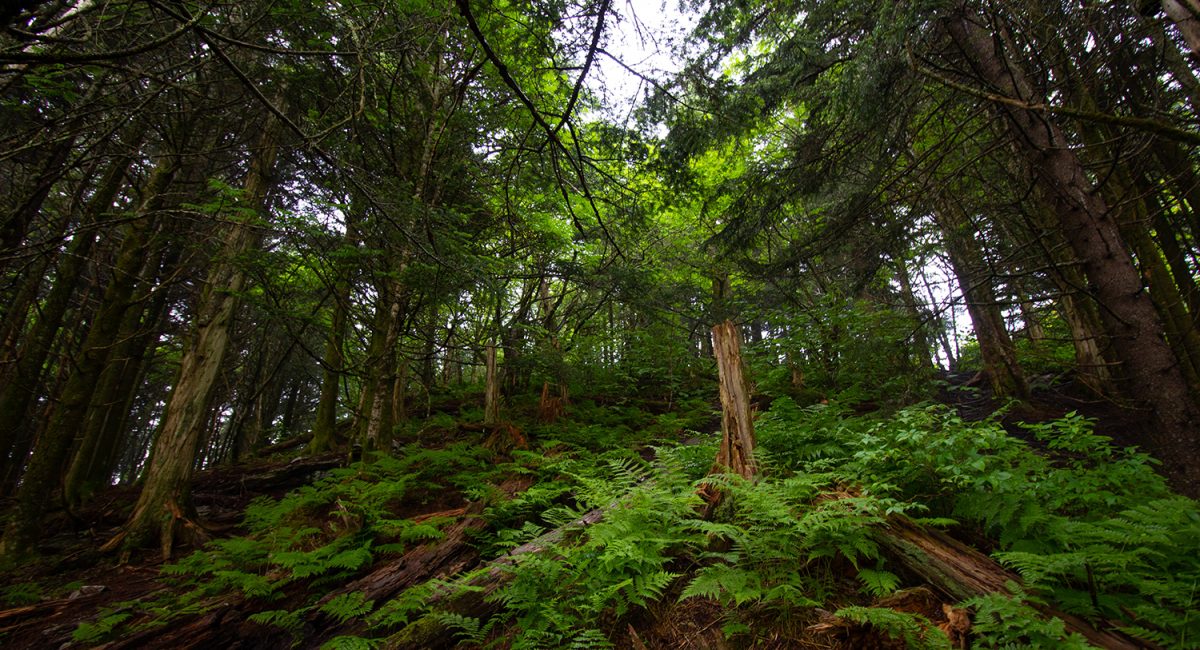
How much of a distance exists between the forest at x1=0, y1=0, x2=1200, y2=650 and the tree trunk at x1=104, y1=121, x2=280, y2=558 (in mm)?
38

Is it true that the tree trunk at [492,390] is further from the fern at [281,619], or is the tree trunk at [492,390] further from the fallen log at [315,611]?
the fern at [281,619]

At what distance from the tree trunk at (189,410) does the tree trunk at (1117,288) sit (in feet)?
27.0

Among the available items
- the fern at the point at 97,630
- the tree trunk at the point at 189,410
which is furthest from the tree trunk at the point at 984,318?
the fern at the point at 97,630

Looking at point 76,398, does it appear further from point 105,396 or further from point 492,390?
point 492,390

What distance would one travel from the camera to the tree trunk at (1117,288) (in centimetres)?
385

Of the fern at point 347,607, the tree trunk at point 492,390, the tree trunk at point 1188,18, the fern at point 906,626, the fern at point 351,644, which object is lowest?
the fern at point 351,644

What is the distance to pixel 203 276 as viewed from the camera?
382 inches

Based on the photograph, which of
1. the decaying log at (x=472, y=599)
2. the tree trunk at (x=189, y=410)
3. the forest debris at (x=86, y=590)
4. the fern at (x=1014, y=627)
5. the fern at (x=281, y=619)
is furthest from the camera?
the tree trunk at (x=189, y=410)

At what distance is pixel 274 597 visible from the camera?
12.5ft

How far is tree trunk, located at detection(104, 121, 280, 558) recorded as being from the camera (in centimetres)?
529

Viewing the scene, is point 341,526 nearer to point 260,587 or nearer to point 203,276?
point 260,587

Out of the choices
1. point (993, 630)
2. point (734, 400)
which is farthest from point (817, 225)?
point (993, 630)

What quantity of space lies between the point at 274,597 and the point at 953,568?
520 cm

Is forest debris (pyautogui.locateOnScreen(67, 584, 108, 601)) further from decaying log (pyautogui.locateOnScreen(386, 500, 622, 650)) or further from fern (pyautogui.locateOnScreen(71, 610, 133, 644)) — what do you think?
decaying log (pyautogui.locateOnScreen(386, 500, 622, 650))
